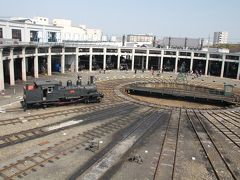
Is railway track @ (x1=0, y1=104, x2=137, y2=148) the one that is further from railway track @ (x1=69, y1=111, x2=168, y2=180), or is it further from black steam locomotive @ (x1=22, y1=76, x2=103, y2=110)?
A: railway track @ (x1=69, y1=111, x2=168, y2=180)

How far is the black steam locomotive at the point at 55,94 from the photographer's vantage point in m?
32.2

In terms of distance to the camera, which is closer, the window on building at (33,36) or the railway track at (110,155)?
the railway track at (110,155)

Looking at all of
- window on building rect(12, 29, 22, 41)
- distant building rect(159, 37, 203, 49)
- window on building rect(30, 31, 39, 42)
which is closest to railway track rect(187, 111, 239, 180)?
window on building rect(12, 29, 22, 41)

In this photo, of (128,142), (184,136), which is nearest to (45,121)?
(128,142)

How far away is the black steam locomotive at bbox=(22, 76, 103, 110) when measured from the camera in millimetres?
32156

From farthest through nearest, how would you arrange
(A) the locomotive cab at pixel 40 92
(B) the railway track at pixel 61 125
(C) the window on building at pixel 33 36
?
(C) the window on building at pixel 33 36
(A) the locomotive cab at pixel 40 92
(B) the railway track at pixel 61 125

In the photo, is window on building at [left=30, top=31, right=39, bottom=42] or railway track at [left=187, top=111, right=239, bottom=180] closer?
railway track at [left=187, top=111, right=239, bottom=180]

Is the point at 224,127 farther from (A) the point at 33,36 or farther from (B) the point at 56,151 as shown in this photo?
(A) the point at 33,36

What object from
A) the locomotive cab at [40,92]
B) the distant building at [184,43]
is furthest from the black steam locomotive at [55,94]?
the distant building at [184,43]

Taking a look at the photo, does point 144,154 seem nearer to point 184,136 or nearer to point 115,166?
point 115,166

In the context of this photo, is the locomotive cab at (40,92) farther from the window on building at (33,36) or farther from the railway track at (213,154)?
the window on building at (33,36)

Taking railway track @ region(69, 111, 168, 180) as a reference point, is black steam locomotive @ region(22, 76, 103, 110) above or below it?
above

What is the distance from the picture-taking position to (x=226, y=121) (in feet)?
107

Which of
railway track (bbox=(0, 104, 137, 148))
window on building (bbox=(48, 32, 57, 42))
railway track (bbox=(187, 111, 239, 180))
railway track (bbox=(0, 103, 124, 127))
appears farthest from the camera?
window on building (bbox=(48, 32, 57, 42))
